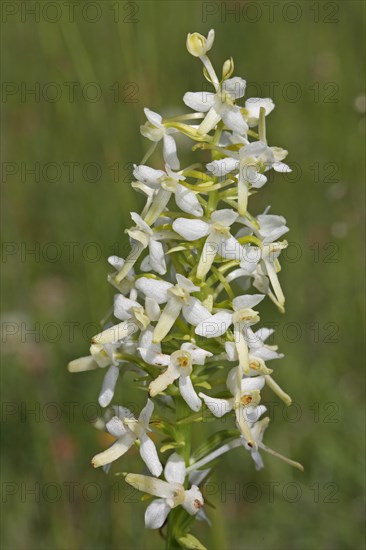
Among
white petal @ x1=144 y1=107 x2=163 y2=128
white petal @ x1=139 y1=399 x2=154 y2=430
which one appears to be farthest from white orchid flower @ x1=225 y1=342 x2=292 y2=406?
white petal @ x1=144 y1=107 x2=163 y2=128

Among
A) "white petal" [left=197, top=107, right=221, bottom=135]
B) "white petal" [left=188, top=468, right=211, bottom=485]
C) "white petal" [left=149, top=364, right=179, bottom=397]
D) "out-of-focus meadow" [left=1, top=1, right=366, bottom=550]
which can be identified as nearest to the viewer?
"white petal" [left=149, top=364, right=179, bottom=397]

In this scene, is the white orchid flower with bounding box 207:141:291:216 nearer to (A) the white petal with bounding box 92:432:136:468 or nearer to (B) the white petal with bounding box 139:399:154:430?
(B) the white petal with bounding box 139:399:154:430

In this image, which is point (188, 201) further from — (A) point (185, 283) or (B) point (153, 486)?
(B) point (153, 486)

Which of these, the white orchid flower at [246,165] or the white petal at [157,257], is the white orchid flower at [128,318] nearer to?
the white petal at [157,257]

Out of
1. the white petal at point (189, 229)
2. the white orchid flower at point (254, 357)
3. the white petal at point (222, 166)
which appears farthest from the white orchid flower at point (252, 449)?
the white petal at point (222, 166)

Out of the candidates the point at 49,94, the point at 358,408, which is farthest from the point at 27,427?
the point at 49,94

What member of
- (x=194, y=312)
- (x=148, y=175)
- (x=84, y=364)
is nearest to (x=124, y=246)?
(x=84, y=364)

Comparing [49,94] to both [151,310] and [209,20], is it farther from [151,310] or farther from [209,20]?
[151,310]

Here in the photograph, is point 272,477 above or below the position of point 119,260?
below
